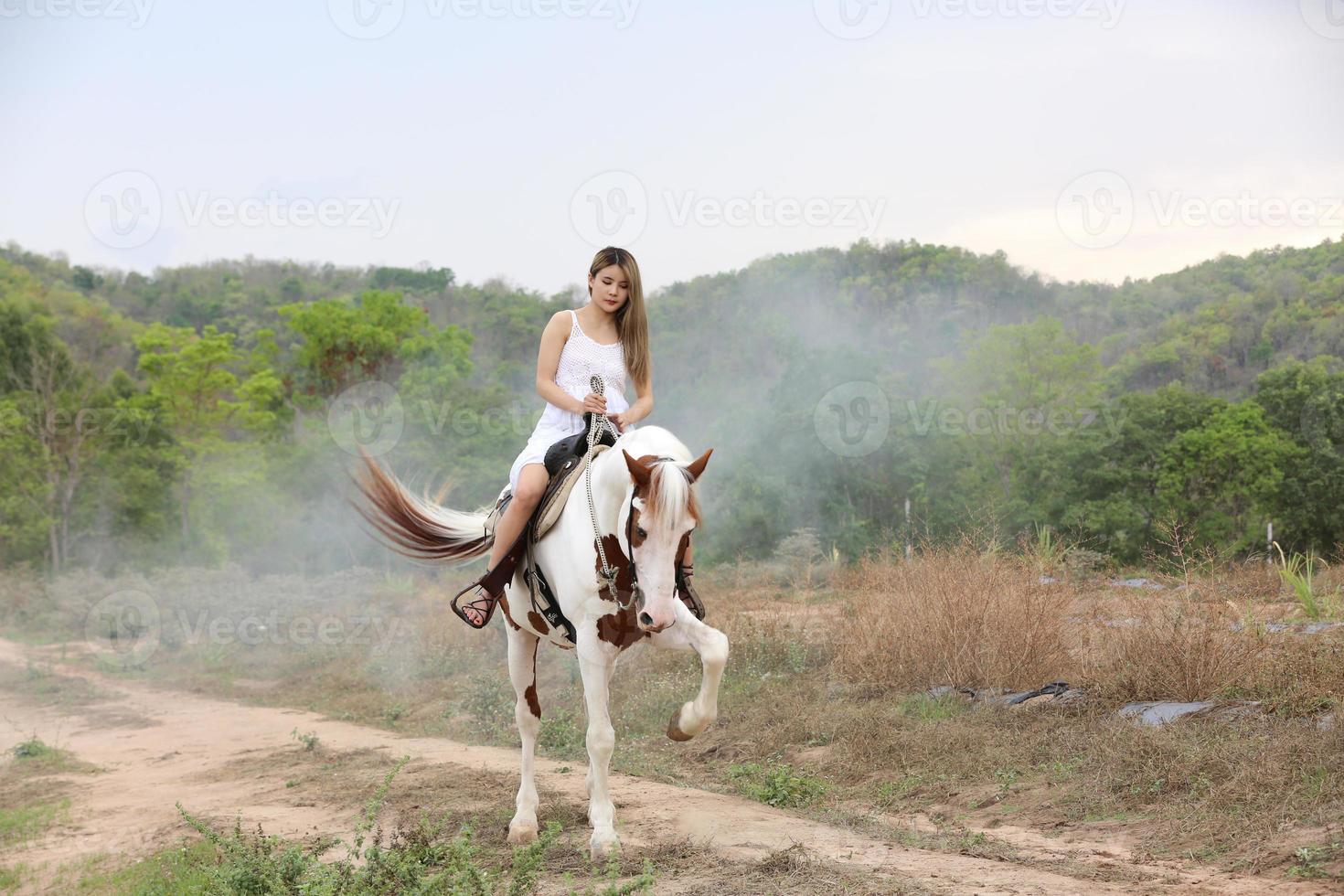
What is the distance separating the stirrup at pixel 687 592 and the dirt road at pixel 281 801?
3.77 feet

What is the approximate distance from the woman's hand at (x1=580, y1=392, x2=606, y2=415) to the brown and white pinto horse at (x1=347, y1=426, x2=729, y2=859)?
0.32 meters

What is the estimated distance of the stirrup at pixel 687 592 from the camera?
5145 mm

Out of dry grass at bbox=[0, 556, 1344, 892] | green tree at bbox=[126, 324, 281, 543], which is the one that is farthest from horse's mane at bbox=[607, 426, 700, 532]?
green tree at bbox=[126, 324, 281, 543]

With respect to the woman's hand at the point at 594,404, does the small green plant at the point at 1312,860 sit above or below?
below

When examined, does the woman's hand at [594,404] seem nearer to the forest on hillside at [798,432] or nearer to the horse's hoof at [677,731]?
the horse's hoof at [677,731]

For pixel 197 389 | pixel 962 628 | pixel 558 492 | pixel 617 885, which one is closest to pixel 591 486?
pixel 558 492

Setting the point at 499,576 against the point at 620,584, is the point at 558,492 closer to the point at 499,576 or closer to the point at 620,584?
the point at 499,576

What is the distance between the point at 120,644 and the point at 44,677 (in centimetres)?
317

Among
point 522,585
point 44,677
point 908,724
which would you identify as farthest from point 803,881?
point 44,677

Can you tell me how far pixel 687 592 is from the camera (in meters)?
5.27

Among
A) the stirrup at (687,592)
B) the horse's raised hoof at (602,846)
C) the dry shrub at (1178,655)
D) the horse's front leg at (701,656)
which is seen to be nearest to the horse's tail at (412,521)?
the stirrup at (687,592)

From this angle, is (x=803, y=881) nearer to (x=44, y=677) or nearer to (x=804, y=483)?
(x=44, y=677)

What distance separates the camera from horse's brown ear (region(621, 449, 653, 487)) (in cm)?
466

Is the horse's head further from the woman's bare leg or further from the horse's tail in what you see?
the horse's tail
